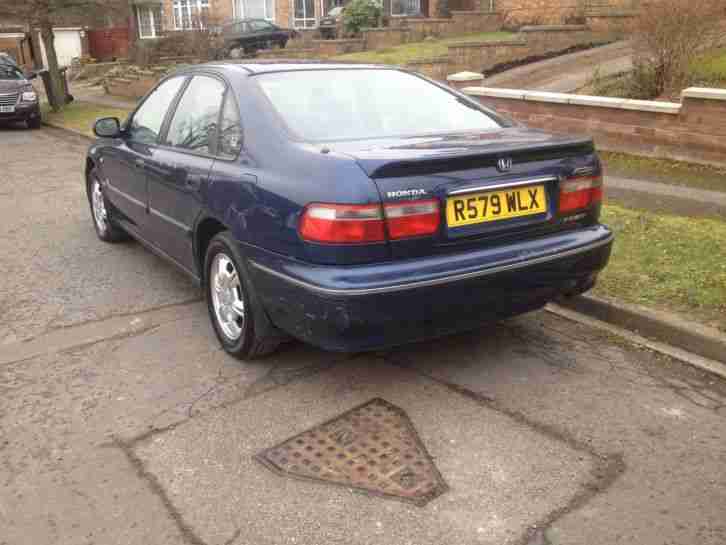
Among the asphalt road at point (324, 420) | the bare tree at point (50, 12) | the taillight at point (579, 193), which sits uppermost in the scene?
the bare tree at point (50, 12)

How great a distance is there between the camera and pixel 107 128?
17.2ft

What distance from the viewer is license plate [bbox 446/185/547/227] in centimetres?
322

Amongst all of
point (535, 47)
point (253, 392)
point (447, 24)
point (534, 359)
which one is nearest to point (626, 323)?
point (534, 359)

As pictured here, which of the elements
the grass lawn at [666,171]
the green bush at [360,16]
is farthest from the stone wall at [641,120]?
the green bush at [360,16]

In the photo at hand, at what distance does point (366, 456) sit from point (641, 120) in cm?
637

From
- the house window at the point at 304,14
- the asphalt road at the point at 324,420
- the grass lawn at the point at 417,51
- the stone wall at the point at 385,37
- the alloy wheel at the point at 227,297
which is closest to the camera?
the asphalt road at the point at 324,420

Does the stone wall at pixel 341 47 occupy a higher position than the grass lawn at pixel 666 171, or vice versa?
the stone wall at pixel 341 47

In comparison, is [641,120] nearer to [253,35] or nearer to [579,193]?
[579,193]

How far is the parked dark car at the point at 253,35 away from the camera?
86.5 ft

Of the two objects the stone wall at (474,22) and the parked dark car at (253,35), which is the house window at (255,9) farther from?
the stone wall at (474,22)

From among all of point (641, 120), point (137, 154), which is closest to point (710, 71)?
point (641, 120)

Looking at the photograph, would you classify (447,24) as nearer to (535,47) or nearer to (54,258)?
(535,47)

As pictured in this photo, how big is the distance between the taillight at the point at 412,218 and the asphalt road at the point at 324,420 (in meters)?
0.87

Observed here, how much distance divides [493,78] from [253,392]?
10336 millimetres
